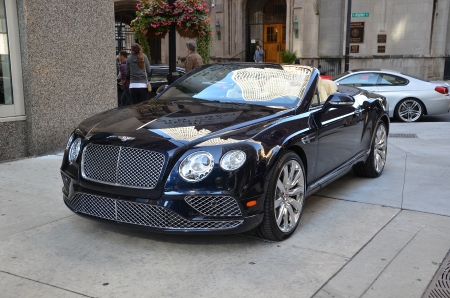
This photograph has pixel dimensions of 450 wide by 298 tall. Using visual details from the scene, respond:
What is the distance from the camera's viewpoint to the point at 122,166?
4.20 meters

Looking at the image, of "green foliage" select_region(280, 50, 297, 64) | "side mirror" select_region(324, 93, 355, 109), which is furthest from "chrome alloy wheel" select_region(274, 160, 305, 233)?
"green foliage" select_region(280, 50, 297, 64)

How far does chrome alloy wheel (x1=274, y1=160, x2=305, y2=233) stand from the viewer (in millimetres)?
4496

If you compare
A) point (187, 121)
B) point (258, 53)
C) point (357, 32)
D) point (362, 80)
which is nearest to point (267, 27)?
point (258, 53)

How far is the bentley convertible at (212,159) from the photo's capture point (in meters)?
4.04

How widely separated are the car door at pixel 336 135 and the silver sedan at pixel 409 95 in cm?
767

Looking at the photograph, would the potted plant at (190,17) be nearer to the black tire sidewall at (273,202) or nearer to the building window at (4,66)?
the building window at (4,66)

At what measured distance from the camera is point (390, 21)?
2517 centimetres

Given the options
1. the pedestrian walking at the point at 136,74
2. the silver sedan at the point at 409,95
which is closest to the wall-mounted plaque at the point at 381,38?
the silver sedan at the point at 409,95

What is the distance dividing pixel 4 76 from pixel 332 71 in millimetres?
21006

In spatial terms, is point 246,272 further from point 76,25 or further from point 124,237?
point 76,25

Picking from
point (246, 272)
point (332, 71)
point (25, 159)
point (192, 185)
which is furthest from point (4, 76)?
point (332, 71)

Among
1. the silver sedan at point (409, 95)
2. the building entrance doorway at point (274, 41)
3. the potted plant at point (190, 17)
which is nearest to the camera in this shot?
the potted plant at point (190, 17)

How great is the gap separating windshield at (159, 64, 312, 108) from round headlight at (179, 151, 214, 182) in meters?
1.38

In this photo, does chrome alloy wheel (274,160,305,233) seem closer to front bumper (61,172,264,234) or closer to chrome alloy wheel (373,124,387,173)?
front bumper (61,172,264,234)
